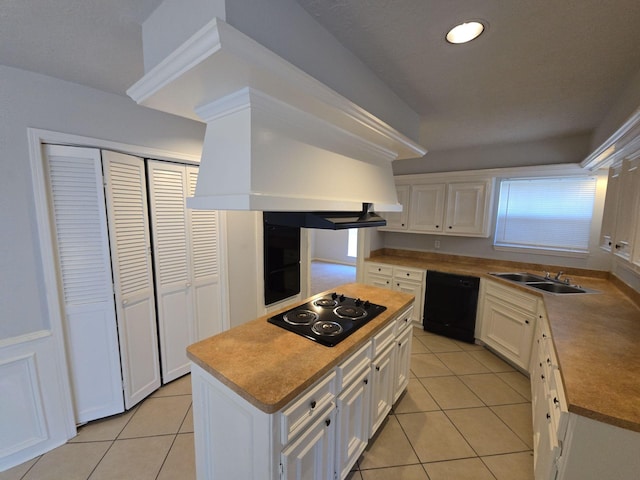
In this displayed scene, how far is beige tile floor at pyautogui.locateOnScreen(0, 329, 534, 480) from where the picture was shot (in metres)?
1.60

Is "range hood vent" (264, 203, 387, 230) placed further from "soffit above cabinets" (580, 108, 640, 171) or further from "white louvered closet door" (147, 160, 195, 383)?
"soffit above cabinets" (580, 108, 640, 171)

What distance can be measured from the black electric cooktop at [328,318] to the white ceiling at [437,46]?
1550mm

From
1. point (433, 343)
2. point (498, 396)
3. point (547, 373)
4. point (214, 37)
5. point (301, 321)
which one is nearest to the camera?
point (214, 37)

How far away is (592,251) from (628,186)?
156 centimetres

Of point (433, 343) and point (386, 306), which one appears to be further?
point (433, 343)

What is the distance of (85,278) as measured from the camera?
1.82m

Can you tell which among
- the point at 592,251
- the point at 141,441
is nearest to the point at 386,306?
the point at 141,441

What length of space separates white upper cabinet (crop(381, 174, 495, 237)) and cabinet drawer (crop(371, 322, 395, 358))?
2.16 metres

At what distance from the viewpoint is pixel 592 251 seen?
2.80 metres

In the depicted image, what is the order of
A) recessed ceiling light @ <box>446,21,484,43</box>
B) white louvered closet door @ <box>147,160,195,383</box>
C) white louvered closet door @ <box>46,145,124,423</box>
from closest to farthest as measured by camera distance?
recessed ceiling light @ <box>446,21,484,43</box>
white louvered closet door @ <box>46,145,124,423</box>
white louvered closet door @ <box>147,160,195,383</box>

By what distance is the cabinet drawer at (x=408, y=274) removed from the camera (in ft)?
11.1

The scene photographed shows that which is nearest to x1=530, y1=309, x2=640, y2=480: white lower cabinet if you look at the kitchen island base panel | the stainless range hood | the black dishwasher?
the kitchen island base panel

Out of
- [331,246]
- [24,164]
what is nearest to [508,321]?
[24,164]

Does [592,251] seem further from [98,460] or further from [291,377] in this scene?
[98,460]
